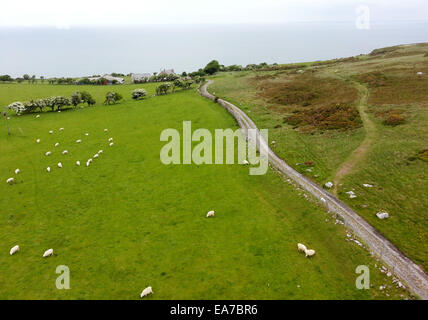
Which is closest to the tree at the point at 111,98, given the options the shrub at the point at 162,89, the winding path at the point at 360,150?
the shrub at the point at 162,89

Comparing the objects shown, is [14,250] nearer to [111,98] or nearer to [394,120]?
[394,120]

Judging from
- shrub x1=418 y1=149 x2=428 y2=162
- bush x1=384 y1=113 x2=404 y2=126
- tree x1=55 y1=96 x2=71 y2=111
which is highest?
tree x1=55 y1=96 x2=71 y2=111

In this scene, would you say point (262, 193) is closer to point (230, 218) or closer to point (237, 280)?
point (230, 218)

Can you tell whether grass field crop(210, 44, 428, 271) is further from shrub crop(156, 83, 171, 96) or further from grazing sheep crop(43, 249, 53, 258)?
grazing sheep crop(43, 249, 53, 258)

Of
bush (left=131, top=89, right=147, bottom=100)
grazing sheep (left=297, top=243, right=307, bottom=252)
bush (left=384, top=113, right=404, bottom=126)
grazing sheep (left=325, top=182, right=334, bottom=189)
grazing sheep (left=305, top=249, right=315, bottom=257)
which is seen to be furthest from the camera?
bush (left=131, top=89, right=147, bottom=100)

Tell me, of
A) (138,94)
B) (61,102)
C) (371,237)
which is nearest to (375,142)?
(371,237)

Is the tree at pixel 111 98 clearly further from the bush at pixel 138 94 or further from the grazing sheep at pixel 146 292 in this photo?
the grazing sheep at pixel 146 292

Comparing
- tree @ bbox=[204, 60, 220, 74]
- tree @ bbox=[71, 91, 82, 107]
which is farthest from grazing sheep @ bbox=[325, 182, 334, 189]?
tree @ bbox=[204, 60, 220, 74]
